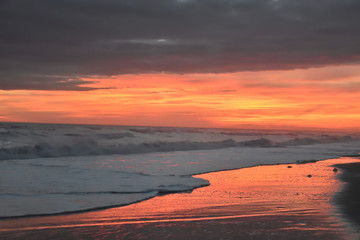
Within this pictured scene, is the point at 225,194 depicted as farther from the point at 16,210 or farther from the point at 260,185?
the point at 16,210

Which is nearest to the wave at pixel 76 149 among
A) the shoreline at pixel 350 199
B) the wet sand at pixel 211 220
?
the wet sand at pixel 211 220

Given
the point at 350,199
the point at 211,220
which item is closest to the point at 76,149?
the point at 350,199

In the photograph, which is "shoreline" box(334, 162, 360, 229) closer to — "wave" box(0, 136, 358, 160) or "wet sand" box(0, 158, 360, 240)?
"wet sand" box(0, 158, 360, 240)

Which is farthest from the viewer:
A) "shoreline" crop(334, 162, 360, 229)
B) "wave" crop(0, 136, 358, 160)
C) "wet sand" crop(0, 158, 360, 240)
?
"wave" crop(0, 136, 358, 160)

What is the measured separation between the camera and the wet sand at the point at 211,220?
19.5 feet

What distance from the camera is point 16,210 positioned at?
24.4ft

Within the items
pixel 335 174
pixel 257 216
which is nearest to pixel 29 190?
pixel 257 216

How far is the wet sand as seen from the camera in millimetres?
5953

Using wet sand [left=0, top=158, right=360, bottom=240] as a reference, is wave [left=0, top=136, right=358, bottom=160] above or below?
above

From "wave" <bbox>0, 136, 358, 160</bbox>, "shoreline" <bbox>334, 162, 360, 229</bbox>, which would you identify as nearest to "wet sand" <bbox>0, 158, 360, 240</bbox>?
"shoreline" <bbox>334, 162, 360, 229</bbox>

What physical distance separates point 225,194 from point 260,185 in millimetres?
2048

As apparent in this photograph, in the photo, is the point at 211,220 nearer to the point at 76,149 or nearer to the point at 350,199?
the point at 350,199

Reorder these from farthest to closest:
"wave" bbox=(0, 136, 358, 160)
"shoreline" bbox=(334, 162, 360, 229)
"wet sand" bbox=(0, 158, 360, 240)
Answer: "wave" bbox=(0, 136, 358, 160) → "shoreline" bbox=(334, 162, 360, 229) → "wet sand" bbox=(0, 158, 360, 240)

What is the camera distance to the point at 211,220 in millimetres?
6883
